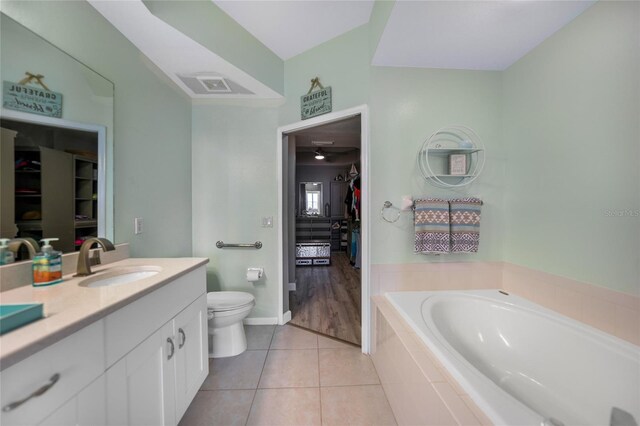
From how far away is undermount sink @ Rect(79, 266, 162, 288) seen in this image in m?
1.08

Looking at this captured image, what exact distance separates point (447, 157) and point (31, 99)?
2.37m

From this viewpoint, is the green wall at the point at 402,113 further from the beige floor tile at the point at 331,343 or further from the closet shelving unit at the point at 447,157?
the beige floor tile at the point at 331,343

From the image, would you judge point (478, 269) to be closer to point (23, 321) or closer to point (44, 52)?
point (23, 321)

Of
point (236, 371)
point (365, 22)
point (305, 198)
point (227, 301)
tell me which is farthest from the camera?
point (305, 198)

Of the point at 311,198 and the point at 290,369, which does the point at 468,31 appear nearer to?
the point at 290,369

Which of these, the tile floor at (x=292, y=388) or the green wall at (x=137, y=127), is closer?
the green wall at (x=137, y=127)

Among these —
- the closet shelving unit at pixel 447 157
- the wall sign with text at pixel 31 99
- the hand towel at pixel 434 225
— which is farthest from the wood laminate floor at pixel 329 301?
the wall sign with text at pixel 31 99

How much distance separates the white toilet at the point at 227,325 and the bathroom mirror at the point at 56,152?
0.85 m

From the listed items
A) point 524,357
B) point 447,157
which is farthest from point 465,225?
point 524,357

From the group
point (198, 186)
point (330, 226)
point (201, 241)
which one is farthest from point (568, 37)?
point (330, 226)

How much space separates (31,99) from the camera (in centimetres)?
99

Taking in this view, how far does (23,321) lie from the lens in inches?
24.0

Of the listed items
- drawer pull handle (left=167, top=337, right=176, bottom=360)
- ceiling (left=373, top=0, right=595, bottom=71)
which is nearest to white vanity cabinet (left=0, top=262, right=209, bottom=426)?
drawer pull handle (left=167, top=337, right=176, bottom=360)

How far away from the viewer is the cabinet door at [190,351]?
113 cm
